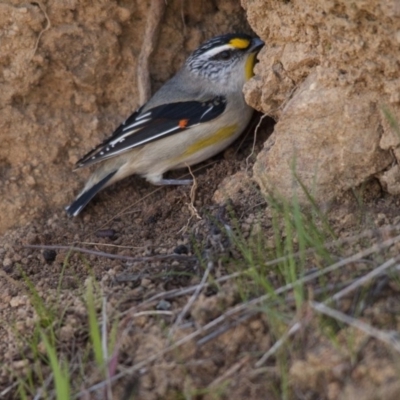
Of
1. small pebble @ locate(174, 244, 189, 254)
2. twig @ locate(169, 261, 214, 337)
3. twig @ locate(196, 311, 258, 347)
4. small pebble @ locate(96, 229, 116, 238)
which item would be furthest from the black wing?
twig @ locate(196, 311, 258, 347)

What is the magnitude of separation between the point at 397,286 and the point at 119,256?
1.88 m

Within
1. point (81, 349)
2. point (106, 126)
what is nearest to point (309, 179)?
point (81, 349)

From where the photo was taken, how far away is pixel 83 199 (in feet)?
19.0

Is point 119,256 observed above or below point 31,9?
below

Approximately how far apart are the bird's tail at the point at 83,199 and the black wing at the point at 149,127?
0.58 ft

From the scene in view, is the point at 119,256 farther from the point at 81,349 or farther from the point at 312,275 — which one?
the point at 312,275

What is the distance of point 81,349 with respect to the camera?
12.7 ft

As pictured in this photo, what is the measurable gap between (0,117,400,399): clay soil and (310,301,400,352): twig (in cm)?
3

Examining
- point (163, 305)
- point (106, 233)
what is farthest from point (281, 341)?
point (106, 233)

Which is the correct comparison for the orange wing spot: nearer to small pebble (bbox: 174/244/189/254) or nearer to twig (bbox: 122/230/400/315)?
small pebble (bbox: 174/244/189/254)

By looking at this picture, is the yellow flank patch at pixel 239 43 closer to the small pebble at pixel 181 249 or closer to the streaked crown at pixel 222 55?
the streaked crown at pixel 222 55

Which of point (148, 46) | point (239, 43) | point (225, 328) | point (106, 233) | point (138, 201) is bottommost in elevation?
point (138, 201)

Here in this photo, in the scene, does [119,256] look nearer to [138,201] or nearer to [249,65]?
[138,201]

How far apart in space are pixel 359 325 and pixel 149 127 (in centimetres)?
312
